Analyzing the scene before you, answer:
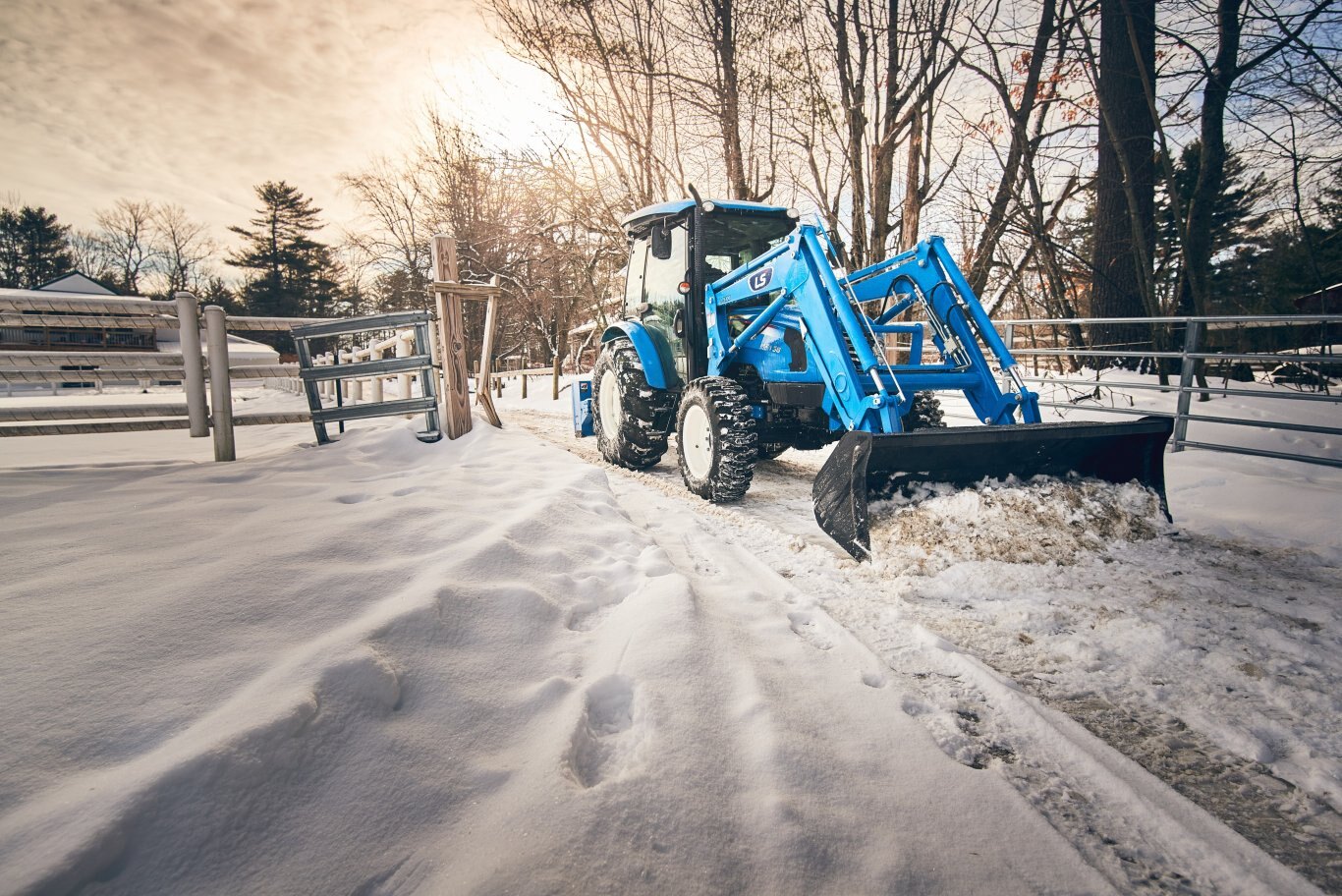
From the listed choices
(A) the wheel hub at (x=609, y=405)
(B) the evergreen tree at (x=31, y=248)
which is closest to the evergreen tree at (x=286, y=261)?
(B) the evergreen tree at (x=31, y=248)

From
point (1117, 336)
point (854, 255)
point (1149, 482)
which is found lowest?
point (1149, 482)

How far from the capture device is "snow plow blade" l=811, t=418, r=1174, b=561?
9.21 ft

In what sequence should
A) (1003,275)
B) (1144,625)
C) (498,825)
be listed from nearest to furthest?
(498,825) → (1144,625) → (1003,275)

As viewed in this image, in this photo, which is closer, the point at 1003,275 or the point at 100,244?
the point at 1003,275

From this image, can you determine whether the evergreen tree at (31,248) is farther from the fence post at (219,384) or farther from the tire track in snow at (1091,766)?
the tire track in snow at (1091,766)

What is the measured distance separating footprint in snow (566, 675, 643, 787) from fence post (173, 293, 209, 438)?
499 cm

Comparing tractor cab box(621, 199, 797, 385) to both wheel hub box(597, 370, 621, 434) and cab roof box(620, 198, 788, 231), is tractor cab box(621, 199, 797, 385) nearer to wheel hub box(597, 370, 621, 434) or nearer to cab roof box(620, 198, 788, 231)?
cab roof box(620, 198, 788, 231)

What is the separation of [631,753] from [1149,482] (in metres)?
3.50

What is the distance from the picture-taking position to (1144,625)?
83.3 inches

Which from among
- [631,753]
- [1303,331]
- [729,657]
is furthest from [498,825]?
[1303,331]

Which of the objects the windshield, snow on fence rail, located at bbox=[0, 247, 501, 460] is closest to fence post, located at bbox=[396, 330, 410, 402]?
snow on fence rail, located at bbox=[0, 247, 501, 460]

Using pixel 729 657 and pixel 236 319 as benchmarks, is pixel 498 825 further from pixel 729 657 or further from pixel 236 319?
pixel 236 319

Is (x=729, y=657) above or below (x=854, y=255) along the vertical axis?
below

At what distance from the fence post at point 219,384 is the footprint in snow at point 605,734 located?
457 centimetres
